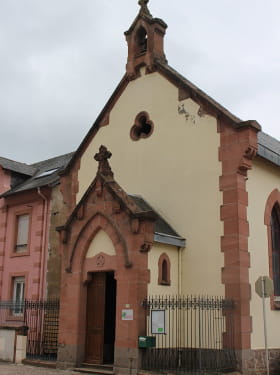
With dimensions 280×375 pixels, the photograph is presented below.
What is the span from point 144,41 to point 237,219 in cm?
839

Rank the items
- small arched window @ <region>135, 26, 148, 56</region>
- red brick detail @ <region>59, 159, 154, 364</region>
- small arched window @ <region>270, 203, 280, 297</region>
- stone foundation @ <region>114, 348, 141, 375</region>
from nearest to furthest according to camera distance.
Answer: stone foundation @ <region>114, 348, 141, 375</region>, red brick detail @ <region>59, 159, 154, 364</region>, small arched window @ <region>270, 203, 280, 297</region>, small arched window @ <region>135, 26, 148, 56</region>

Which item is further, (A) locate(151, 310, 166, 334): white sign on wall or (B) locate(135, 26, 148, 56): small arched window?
(B) locate(135, 26, 148, 56): small arched window

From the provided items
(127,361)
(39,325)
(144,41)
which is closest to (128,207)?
(127,361)

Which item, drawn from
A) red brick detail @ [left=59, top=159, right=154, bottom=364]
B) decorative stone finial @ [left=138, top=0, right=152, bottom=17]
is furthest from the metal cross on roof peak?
red brick detail @ [left=59, top=159, right=154, bottom=364]

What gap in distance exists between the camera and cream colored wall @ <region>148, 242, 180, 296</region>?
1453cm

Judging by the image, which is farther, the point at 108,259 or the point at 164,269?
the point at 108,259

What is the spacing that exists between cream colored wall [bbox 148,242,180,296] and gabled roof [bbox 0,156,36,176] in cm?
1344

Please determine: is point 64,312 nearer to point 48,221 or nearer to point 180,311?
point 180,311

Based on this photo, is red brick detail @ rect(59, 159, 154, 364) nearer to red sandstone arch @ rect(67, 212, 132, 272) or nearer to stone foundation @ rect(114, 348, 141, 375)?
Answer: red sandstone arch @ rect(67, 212, 132, 272)

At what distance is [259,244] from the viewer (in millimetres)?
15352

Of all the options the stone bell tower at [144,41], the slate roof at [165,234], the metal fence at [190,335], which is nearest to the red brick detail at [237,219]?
the metal fence at [190,335]

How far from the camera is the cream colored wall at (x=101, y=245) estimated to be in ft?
50.4

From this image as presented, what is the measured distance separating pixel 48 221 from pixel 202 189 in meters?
9.58

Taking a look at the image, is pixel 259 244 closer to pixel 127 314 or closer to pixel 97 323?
pixel 127 314
